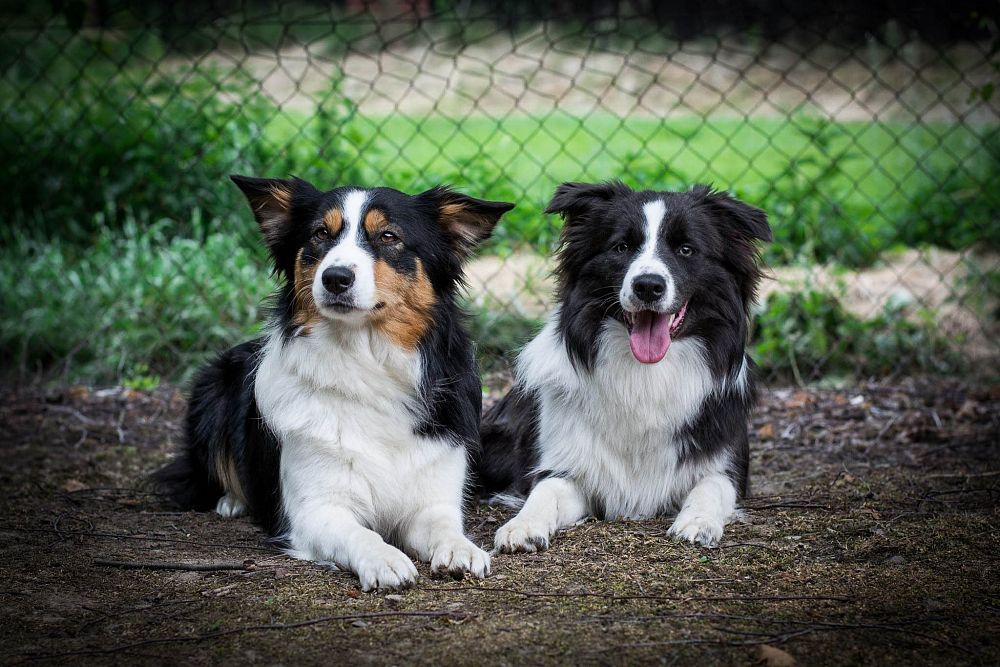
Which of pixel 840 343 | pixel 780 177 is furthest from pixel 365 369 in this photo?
pixel 780 177

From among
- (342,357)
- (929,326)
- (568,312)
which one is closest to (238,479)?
(342,357)

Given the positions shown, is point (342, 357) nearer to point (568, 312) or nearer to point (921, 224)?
point (568, 312)

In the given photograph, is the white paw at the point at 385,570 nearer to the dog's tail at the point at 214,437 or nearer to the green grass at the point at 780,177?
the dog's tail at the point at 214,437

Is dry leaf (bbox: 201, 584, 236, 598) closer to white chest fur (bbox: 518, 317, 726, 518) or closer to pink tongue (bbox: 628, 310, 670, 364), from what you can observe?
white chest fur (bbox: 518, 317, 726, 518)

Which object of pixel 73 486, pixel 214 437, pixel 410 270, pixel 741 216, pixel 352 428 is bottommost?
pixel 73 486

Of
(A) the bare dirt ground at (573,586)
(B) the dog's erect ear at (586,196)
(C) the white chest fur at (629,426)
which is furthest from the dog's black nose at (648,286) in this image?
(A) the bare dirt ground at (573,586)

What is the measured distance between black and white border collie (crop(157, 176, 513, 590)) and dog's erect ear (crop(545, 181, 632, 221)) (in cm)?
31

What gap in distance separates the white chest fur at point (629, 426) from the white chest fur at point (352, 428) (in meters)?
0.58

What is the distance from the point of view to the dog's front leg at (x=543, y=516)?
3465 millimetres

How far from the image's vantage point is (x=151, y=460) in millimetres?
4844

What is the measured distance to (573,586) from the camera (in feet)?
10.2

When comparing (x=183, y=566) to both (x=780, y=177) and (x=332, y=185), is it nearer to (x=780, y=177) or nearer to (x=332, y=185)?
(x=332, y=185)

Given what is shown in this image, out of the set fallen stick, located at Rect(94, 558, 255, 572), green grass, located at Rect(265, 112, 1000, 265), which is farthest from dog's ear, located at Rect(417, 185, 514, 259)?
green grass, located at Rect(265, 112, 1000, 265)

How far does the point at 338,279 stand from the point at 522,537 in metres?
1.05
